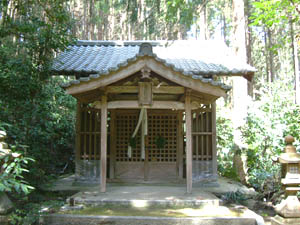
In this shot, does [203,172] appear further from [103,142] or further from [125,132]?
[103,142]

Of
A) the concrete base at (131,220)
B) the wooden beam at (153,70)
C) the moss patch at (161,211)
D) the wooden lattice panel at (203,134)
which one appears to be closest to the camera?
the concrete base at (131,220)

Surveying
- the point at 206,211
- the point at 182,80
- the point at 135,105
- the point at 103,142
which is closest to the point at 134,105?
the point at 135,105

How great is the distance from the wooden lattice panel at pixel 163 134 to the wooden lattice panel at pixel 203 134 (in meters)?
0.62

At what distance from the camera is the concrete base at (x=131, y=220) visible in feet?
16.6

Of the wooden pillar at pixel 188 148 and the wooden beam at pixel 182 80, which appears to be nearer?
the wooden beam at pixel 182 80

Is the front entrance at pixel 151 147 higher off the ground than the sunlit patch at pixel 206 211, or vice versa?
the front entrance at pixel 151 147

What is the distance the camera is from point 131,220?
5.09 m

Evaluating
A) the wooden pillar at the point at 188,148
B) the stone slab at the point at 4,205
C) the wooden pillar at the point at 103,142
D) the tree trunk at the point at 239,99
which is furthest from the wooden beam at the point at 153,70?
the tree trunk at the point at 239,99

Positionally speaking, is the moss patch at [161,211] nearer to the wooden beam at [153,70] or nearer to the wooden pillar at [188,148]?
the wooden pillar at [188,148]

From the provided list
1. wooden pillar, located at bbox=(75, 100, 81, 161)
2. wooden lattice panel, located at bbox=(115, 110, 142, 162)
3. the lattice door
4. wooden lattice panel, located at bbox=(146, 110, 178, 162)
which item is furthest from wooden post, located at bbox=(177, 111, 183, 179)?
wooden pillar, located at bbox=(75, 100, 81, 161)

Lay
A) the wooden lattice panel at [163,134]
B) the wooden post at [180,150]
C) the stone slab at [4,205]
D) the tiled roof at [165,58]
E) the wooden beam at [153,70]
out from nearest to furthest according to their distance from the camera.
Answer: the stone slab at [4,205] → the wooden beam at [153,70] → the tiled roof at [165,58] → the wooden post at [180,150] → the wooden lattice panel at [163,134]

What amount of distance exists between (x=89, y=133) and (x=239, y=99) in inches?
233

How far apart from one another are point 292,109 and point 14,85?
852 cm

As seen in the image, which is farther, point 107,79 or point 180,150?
point 180,150
